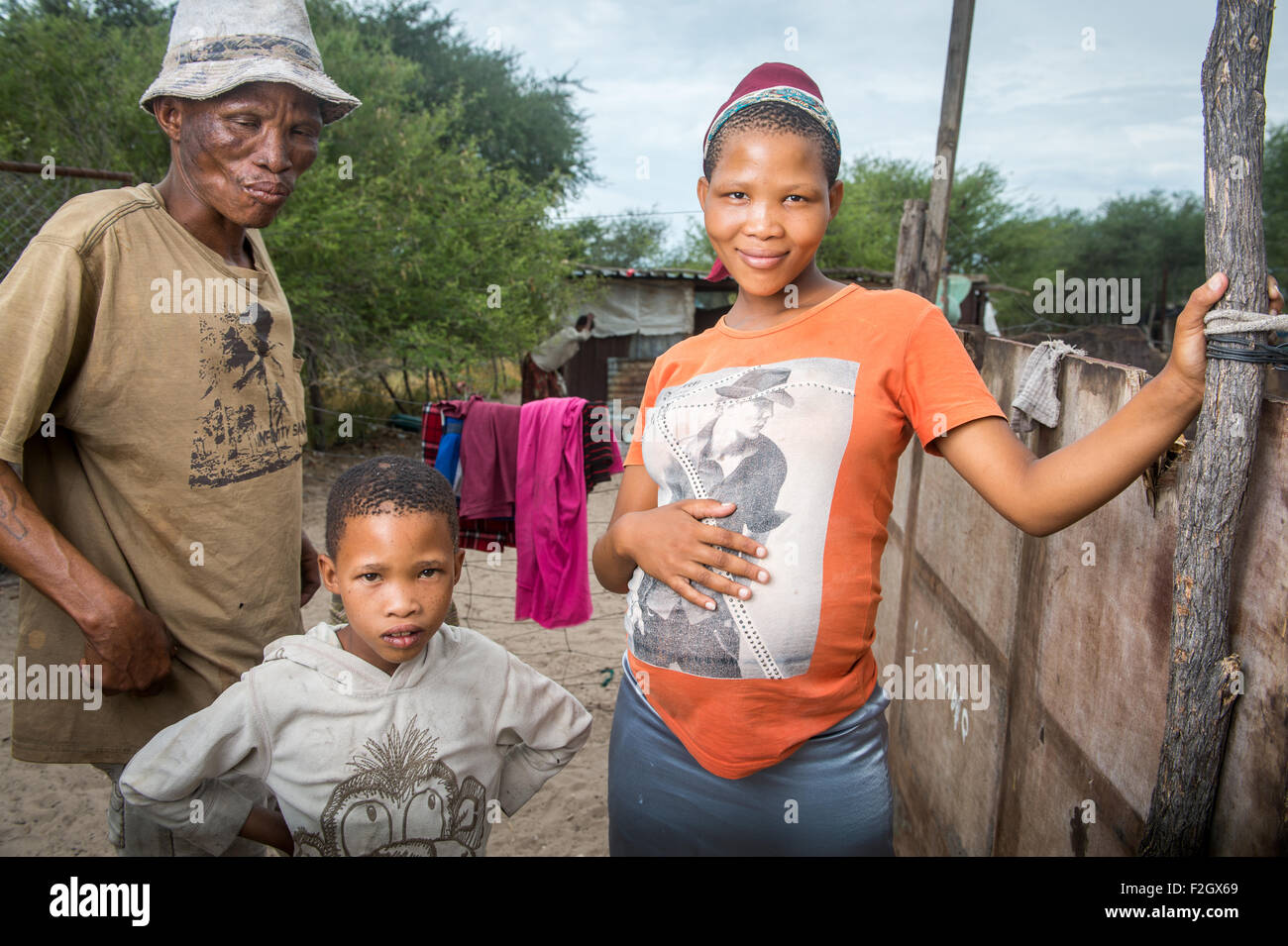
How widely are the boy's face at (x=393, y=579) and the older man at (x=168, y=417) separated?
20.4 inches

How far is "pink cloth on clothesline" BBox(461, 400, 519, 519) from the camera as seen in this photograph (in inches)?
168

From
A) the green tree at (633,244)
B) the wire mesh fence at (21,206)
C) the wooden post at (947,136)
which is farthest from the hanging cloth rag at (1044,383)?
the green tree at (633,244)

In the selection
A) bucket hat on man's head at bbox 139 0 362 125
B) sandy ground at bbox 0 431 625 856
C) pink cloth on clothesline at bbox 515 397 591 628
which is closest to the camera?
bucket hat on man's head at bbox 139 0 362 125

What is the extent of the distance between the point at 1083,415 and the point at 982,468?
82 centimetres

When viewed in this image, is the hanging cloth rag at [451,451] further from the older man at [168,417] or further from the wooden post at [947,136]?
the wooden post at [947,136]

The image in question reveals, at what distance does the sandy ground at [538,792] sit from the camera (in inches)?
143

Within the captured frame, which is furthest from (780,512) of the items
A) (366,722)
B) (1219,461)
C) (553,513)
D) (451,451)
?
(451,451)

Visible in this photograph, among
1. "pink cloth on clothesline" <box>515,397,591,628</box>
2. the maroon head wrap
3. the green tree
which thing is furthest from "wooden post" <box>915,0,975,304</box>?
the green tree

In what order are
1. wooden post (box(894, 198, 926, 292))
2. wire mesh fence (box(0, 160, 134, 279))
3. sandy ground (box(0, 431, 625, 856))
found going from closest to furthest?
sandy ground (box(0, 431, 625, 856)) < wire mesh fence (box(0, 160, 134, 279)) < wooden post (box(894, 198, 926, 292))

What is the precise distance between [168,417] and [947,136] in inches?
204

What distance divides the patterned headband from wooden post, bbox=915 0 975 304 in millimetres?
4237

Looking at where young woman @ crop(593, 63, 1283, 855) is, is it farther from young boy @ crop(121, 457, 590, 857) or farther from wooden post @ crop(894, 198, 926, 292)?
wooden post @ crop(894, 198, 926, 292)

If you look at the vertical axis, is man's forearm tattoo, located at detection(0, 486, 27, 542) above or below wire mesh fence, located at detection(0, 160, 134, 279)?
below
